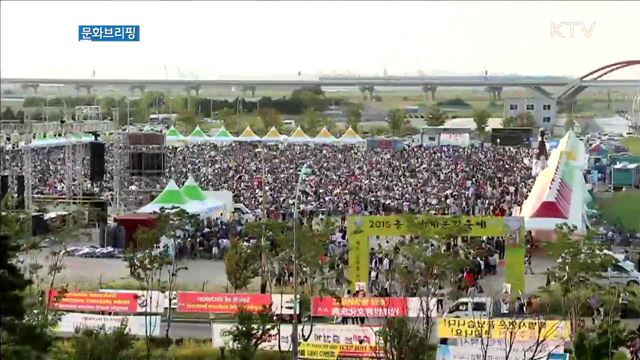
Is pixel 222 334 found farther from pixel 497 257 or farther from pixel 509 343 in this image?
pixel 497 257

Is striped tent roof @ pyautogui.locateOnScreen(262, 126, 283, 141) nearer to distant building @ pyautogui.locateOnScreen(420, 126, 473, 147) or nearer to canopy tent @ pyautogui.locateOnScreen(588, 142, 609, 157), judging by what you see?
distant building @ pyautogui.locateOnScreen(420, 126, 473, 147)

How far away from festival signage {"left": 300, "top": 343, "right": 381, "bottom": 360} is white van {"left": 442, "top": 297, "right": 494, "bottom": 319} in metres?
0.89

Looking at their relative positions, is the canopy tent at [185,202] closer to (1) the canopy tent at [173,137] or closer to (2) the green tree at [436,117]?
(1) the canopy tent at [173,137]

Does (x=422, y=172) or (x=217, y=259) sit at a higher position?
(x=422, y=172)

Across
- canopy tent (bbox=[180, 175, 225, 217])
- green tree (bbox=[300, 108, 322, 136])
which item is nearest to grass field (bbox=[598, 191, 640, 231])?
green tree (bbox=[300, 108, 322, 136])

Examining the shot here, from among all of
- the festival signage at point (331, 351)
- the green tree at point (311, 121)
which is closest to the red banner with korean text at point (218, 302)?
the festival signage at point (331, 351)

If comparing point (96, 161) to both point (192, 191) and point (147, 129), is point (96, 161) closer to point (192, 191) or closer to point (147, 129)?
point (147, 129)

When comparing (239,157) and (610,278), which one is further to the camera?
(239,157)

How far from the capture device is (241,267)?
27.1ft

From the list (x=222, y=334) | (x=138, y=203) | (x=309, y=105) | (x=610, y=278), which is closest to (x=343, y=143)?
(x=309, y=105)

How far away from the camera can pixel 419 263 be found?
7.75 meters

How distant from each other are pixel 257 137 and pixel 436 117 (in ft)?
7.30

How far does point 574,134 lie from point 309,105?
2938 millimetres

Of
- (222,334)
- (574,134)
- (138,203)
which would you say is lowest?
(222,334)
